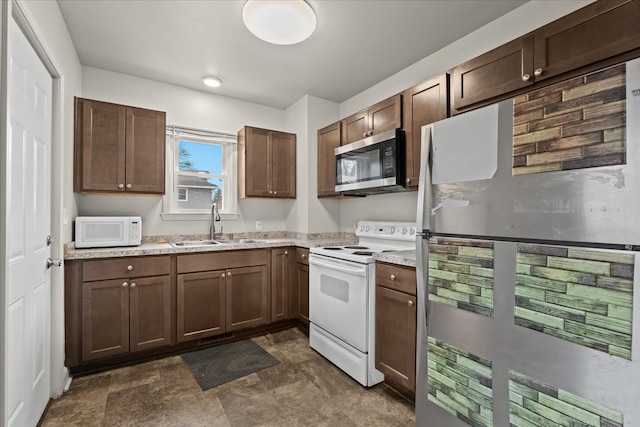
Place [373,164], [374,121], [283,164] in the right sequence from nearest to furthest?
[373,164], [374,121], [283,164]

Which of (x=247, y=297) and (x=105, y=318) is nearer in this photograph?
(x=105, y=318)

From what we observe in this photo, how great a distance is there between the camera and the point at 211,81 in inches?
125

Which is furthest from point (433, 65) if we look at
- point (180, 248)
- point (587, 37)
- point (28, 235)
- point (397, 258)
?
point (28, 235)

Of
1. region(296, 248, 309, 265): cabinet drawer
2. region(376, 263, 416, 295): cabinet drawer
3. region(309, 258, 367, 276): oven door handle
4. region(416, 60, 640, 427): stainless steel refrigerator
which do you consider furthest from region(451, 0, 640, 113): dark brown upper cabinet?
region(296, 248, 309, 265): cabinet drawer

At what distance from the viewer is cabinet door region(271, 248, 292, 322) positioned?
126 inches

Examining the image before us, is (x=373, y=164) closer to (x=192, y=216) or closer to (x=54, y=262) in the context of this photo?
(x=192, y=216)

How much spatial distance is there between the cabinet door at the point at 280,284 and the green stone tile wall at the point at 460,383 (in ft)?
6.37

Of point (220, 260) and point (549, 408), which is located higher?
point (220, 260)

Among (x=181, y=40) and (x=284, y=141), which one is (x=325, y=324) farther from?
(x=181, y=40)

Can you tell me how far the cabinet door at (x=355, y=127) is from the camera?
2.87 m

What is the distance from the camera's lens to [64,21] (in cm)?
223

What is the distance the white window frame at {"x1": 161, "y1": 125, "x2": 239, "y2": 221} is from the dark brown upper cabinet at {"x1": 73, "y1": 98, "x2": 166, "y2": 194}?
419 mm

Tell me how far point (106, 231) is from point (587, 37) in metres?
3.49

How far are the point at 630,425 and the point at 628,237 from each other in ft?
1.93
